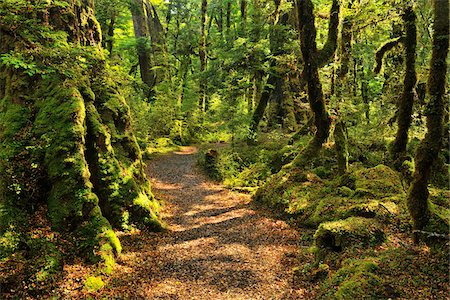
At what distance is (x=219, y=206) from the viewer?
1292 centimetres

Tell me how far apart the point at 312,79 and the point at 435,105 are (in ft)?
19.5

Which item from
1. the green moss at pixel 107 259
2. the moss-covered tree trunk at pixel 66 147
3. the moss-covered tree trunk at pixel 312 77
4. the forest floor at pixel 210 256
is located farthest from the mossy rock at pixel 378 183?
the green moss at pixel 107 259

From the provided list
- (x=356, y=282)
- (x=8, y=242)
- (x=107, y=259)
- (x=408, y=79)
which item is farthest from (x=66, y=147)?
(x=408, y=79)

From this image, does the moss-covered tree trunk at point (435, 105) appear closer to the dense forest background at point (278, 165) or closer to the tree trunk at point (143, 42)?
the dense forest background at point (278, 165)

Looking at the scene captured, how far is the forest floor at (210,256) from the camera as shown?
7.05m

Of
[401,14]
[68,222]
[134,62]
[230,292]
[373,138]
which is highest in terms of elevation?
[134,62]

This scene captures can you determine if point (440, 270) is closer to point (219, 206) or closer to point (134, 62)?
point (219, 206)

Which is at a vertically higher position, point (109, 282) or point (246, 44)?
point (246, 44)

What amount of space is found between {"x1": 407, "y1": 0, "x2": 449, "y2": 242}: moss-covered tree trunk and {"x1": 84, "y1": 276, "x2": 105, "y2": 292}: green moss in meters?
6.87

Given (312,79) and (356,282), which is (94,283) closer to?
(356,282)

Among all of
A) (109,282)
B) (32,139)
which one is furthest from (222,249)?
(32,139)

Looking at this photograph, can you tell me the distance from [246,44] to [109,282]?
49.6 ft

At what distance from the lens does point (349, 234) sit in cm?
773

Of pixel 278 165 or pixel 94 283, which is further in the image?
pixel 278 165
